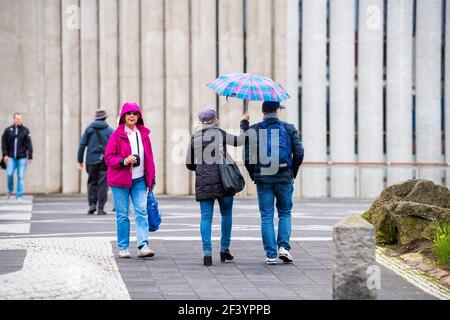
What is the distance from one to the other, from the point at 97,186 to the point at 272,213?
324 inches

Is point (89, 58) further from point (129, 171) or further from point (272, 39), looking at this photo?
point (129, 171)

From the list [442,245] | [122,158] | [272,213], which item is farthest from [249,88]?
[442,245]

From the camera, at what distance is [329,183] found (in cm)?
2869

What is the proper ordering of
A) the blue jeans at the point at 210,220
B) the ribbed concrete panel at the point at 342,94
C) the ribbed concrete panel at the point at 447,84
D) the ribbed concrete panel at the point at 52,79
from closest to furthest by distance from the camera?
the blue jeans at the point at 210,220 < the ribbed concrete panel at the point at 52,79 < the ribbed concrete panel at the point at 342,94 < the ribbed concrete panel at the point at 447,84

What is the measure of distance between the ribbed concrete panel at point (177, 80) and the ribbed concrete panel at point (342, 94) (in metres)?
3.64

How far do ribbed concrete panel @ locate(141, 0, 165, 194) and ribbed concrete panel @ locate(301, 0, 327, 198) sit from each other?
3521 mm

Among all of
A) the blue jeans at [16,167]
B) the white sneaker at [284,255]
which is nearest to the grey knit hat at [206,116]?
the white sneaker at [284,255]

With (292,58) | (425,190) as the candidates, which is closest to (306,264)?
(425,190)

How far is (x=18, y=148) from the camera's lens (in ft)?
81.5

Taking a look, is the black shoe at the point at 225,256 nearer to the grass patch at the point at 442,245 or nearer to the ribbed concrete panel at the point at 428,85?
the grass patch at the point at 442,245

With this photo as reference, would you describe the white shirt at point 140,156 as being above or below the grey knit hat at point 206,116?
below

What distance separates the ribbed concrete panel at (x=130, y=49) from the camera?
28.0m
